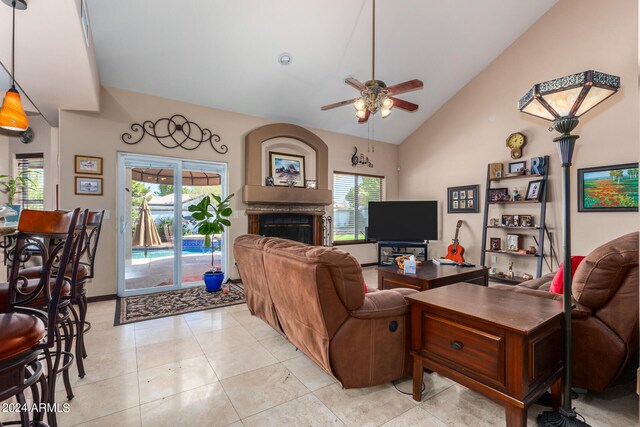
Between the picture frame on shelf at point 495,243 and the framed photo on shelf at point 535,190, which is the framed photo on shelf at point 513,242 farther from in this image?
the framed photo on shelf at point 535,190

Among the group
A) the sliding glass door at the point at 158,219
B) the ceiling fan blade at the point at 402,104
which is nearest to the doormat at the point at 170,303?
the sliding glass door at the point at 158,219

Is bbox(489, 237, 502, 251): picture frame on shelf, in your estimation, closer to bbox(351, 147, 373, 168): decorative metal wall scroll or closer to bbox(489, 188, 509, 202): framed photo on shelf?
bbox(489, 188, 509, 202): framed photo on shelf

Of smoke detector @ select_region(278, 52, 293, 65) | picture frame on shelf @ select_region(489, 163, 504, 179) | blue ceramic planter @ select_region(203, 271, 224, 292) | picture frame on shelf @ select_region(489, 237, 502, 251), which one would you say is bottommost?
blue ceramic planter @ select_region(203, 271, 224, 292)

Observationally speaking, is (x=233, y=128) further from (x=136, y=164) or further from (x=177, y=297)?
(x=177, y=297)

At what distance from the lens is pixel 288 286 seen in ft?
6.81

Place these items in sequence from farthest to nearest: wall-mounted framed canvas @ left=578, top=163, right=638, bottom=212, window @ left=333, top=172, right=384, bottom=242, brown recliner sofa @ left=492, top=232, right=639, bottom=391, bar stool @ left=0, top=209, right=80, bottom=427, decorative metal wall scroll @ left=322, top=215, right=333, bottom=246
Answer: window @ left=333, top=172, right=384, bottom=242
decorative metal wall scroll @ left=322, top=215, right=333, bottom=246
wall-mounted framed canvas @ left=578, top=163, right=638, bottom=212
brown recliner sofa @ left=492, top=232, right=639, bottom=391
bar stool @ left=0, top=209, right=80, bottom=427

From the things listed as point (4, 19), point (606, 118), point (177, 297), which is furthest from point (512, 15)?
point (177, 297)

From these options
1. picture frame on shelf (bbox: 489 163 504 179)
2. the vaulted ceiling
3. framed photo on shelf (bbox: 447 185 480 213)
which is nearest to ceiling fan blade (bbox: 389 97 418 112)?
A: the vaulted ceiling

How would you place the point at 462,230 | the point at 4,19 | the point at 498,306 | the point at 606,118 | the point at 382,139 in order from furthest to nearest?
the point at 382,139
the point at 462,230
the point at 606,118
the point at 4,19
the point at 498,306

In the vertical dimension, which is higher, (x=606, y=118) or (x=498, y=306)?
(x=606, y=118)

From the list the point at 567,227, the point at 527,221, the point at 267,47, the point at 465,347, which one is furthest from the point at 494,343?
the point at 267,47

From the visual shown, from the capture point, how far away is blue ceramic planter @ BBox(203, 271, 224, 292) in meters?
4.36

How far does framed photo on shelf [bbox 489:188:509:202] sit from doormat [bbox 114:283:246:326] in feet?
14.2

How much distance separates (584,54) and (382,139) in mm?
3468
